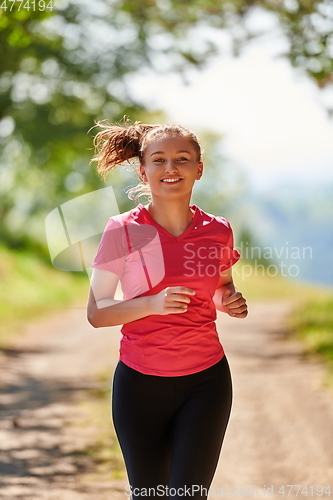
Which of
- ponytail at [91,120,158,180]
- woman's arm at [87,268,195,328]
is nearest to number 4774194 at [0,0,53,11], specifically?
ponytail at [91,120,158,180]

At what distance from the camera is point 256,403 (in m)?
7.27

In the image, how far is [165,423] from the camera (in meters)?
2.45

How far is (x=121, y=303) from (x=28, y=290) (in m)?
14.4

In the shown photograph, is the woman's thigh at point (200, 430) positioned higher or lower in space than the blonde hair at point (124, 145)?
lower

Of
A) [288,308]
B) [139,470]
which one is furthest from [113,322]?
[288,308]

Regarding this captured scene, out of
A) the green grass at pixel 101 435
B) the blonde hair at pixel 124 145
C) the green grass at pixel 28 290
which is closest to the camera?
the blonde hair at pixel 124 145

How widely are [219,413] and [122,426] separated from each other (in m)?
0.37

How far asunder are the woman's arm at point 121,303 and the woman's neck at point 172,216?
0.29 m

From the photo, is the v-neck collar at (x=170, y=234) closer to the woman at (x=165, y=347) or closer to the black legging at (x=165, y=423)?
the woman at (x=165, y=347)

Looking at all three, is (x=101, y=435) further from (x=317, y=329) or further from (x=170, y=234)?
(x=317, y=329)

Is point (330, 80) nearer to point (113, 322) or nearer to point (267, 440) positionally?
point (267, 440)

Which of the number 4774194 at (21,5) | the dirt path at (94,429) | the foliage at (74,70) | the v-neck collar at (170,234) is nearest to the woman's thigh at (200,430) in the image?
the v-neck collar at (170,234)

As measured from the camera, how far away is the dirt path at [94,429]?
4.75m

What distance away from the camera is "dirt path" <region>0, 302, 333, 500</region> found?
15.6ft
